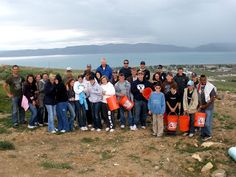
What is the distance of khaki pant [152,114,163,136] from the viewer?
1131 centimetres

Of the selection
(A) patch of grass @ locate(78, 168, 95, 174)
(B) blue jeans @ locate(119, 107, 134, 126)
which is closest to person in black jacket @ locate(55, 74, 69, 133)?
(B) blue jeans @ locate(119, 107, 134, 126)

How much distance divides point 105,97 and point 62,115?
162 cm

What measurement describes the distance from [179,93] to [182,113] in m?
0.70

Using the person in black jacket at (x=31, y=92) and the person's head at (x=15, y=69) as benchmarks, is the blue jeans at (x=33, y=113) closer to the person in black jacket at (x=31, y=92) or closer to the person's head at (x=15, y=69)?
the person in black jacket at (x=31, y=92)

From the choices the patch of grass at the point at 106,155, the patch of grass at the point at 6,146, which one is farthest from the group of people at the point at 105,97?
the patch of grass at the point at 106,155

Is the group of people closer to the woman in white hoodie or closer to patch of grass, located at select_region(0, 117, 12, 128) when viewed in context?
the woman in white hoodie

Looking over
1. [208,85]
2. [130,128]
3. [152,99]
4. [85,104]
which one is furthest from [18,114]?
[208,85]

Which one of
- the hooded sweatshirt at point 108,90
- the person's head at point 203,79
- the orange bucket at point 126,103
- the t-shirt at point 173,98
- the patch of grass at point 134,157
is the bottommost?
the patch of grass at point 134,157

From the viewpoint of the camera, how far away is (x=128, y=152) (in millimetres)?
9812

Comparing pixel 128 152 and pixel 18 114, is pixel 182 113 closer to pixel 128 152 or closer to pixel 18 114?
pixel 128 152

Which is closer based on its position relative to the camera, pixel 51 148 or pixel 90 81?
pixel 51 148

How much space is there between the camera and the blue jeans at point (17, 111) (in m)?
12.7

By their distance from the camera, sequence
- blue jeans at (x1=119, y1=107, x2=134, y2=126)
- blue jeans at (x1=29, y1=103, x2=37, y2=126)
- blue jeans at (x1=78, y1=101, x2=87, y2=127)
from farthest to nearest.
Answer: blue jeans at (x1=29, y1=103, x2=37, y2=126) < blue jeans at (x1=78, y1=101, x2=87, y2=127) < blue jeans at (x1=119, y1=107, x2=134, y2=126)

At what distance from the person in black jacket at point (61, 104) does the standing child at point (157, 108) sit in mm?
2931
